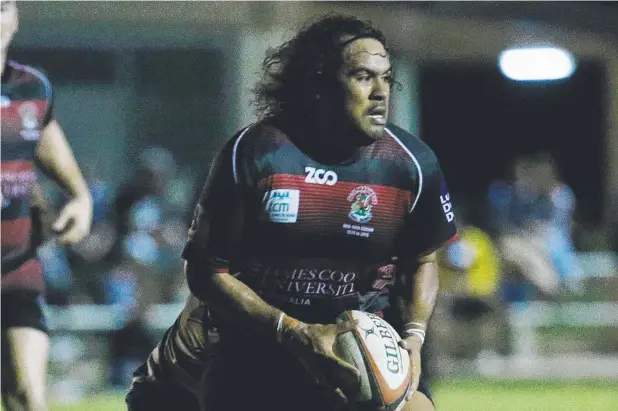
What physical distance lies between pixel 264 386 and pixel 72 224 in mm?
1543

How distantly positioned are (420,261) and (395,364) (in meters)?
0.50

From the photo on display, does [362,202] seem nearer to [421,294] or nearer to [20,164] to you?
[421,294]

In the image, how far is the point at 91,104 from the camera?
1403 centimetres

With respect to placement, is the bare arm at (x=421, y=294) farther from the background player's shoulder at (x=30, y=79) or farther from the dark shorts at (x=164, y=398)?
the background player's shoulder at (x=30, y=79)

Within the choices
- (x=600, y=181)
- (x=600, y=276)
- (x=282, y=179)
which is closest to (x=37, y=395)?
(x=282, y=179)

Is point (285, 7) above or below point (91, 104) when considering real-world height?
above

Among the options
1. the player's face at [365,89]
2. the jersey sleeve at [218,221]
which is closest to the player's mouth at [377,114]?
the player's face at [365,89]

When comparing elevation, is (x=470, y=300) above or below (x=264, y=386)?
below

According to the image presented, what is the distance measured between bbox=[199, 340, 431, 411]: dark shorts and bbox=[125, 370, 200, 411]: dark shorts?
0.31 metres

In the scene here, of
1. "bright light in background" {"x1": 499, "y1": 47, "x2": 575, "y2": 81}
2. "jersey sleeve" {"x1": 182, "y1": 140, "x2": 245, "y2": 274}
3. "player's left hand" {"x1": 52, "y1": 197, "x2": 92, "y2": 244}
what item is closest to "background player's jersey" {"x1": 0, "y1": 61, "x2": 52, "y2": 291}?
"player's left hand" {"x1": 52, "y1": 197, "x2": 92, "y2": 244}

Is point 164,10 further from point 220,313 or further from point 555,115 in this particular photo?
point 220,313

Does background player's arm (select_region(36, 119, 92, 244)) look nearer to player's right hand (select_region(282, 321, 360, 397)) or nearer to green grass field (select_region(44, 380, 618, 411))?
player's right hand (select_region(282, 321, 360, 397))

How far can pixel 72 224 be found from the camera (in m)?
5.48

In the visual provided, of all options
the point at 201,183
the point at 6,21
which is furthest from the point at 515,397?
the point at 6,21
